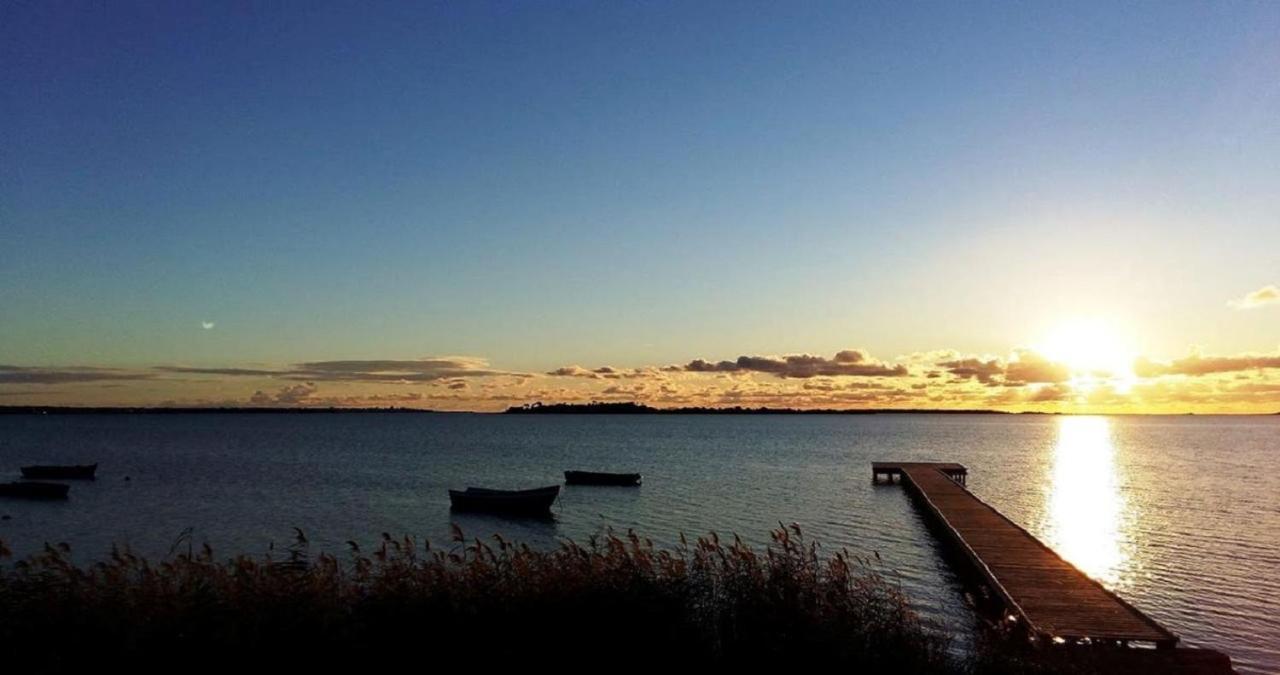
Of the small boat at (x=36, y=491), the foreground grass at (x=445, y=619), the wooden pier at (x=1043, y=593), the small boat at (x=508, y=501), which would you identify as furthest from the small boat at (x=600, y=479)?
the foreground grass at (x=445, y=619)

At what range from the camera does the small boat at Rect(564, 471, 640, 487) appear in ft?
194

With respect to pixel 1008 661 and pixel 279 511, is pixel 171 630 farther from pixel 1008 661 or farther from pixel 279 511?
pixel 279 511

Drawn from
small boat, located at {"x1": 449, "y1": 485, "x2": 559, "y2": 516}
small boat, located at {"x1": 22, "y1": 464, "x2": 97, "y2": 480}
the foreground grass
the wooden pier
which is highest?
the foreground grass

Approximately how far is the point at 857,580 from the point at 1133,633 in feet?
21.6

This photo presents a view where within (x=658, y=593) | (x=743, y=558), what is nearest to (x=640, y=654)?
(x=658, y=593)

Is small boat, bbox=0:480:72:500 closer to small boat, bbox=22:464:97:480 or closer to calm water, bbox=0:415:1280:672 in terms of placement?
calm water, bbox=0:415:1280:672

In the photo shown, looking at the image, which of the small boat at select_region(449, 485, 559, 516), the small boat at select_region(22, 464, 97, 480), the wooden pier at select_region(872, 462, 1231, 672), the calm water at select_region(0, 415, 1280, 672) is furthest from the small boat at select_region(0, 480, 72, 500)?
the wooden pier at select_region(872, 462, 1231, 672)

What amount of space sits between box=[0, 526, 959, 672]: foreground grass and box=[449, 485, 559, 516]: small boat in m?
31.3

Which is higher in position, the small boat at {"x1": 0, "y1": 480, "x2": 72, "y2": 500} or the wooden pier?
the wooden pier

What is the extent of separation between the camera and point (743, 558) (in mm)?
12875

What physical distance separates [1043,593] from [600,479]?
138 ft

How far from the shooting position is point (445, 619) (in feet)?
36.7

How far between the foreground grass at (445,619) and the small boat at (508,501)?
31.3 meters

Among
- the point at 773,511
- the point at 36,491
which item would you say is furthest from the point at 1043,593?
the point at 36,491
